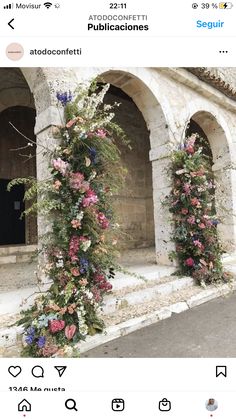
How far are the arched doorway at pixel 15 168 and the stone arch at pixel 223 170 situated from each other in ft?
13.4

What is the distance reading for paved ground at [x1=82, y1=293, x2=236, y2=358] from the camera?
2.16 m

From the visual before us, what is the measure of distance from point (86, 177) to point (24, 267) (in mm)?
2818

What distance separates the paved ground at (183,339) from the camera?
216cm

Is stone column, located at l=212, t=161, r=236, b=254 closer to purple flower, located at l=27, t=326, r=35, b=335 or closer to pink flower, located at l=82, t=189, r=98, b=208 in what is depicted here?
pink flower, located at l=82, t=189, r=98, b=208

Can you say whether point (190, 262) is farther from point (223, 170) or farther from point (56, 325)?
point (223, 170)

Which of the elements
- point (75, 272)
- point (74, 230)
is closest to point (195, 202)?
point (74, 230)

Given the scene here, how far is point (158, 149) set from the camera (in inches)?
171

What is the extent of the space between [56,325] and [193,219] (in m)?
2.36

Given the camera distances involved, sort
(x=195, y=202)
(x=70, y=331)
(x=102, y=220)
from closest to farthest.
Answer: (x=70, y=331) → (x=102, y=220) → (x=195, y=202)
